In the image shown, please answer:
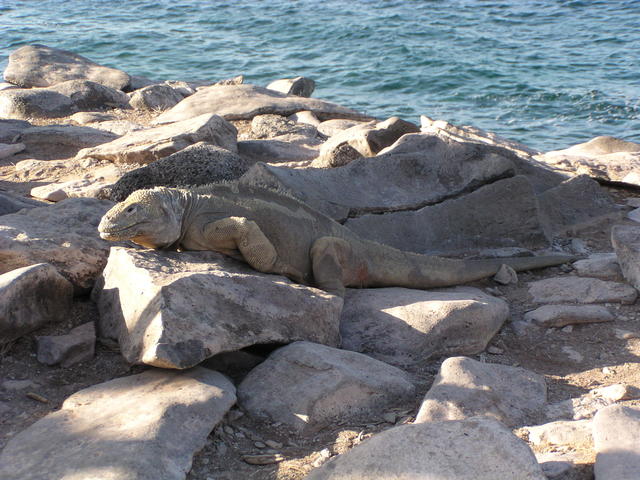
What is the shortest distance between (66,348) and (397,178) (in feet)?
10.3

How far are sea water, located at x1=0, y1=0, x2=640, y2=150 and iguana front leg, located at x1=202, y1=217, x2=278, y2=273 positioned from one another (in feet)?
29.6


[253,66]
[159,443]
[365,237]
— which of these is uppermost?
[159,443]

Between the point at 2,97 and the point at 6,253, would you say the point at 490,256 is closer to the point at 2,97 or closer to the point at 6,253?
the point at 6,253

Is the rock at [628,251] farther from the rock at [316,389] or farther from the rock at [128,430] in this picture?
the rock at [128,430]

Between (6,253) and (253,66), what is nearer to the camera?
(6,253)

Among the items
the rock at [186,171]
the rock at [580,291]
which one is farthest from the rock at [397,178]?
the rock at [580,291]

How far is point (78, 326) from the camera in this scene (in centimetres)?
426

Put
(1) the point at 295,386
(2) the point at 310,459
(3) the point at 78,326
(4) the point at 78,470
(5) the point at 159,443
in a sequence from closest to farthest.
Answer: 1. (4) the point at 78,470
2. (5) the point at 159,443
3. (2) the point at 310,459
4. (1) the point at 295,386
5. (3) the point at 78,326

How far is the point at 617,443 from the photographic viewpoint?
9.41 ft

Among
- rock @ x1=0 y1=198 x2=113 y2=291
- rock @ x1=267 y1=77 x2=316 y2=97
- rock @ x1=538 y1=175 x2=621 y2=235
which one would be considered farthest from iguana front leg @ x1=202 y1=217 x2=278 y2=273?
rock @ x1=267 y1=77 x2=316 y2=97

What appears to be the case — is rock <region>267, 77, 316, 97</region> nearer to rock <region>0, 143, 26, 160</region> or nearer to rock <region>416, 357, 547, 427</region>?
rock <region>0, 143, 26, 160</region>

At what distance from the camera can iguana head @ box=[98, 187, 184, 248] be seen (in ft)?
13.5

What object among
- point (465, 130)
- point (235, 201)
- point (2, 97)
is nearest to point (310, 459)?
point (235, 201)

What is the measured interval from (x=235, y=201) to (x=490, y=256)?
2.14 m
